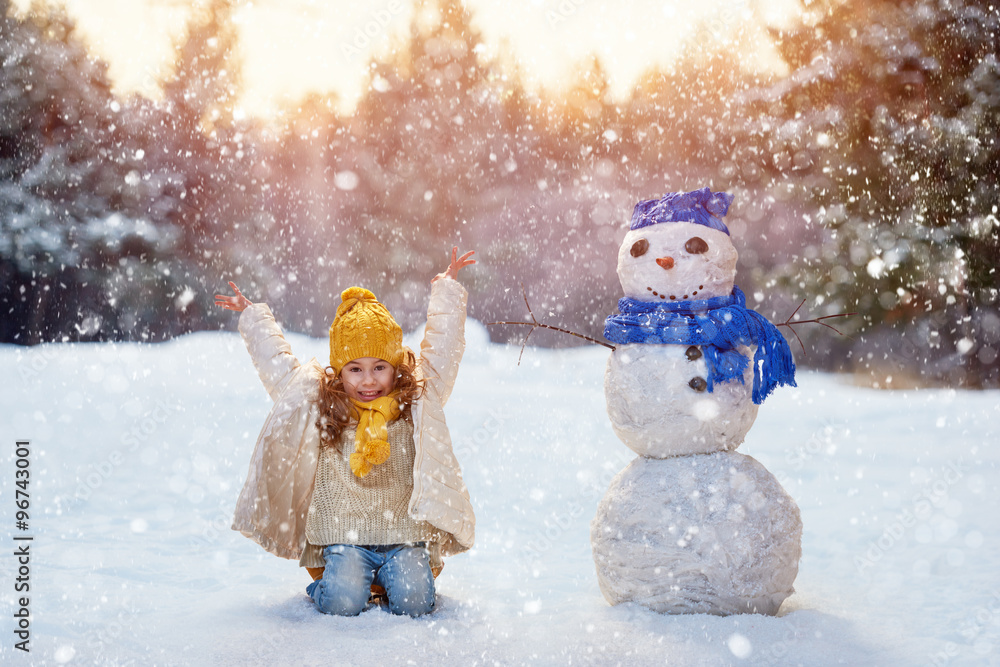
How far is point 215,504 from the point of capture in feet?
14.2

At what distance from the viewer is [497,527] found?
4023 mm

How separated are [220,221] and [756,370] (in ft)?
19.3

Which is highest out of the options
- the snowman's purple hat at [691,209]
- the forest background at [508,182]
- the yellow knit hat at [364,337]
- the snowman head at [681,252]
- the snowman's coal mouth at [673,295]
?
the forest background at [508,182]

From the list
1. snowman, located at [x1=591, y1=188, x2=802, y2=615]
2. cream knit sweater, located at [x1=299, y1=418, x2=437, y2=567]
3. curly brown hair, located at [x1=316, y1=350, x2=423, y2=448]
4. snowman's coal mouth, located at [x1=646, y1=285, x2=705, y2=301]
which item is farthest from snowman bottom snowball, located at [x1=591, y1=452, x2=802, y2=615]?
curly brown hair, located at [x1=316, y1=350, x2=423, y2=448]

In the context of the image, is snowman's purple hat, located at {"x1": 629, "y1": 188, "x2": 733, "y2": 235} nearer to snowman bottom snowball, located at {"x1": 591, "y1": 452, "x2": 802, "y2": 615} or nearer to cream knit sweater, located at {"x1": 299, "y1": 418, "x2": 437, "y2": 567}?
snowman bottom snowball, located at {"x1": 591, "y1": 452, "x2": 802, "y2": 615}

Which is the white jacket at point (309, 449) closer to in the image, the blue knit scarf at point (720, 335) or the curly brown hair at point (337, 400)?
the curly brown hair at point (337, 400)

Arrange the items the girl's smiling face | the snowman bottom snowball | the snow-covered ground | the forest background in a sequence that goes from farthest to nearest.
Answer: the forest background < the girl's smiling face < the snowman bottom snowball < the snow-covered ground

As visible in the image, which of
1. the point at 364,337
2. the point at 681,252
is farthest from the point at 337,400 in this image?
the point at 681,252

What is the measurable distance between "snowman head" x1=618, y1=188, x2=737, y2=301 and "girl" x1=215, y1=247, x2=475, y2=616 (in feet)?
2.61

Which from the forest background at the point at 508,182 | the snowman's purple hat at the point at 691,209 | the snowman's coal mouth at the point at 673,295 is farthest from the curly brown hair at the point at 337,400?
the forest background at the point at 508,182

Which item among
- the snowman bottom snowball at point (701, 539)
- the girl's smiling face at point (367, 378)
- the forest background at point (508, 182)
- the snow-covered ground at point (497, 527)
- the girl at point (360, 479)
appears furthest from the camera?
the forest background at point (508, 182)

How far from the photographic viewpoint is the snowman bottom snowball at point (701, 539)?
233 centimetres

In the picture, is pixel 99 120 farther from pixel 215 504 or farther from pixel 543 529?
pixel 543 529

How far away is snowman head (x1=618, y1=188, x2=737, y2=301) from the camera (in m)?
2.50
